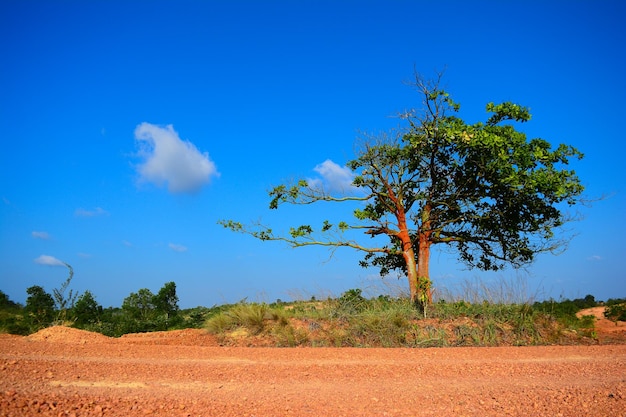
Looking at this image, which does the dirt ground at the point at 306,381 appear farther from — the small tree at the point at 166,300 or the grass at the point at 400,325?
the small tree at the point at 166,300

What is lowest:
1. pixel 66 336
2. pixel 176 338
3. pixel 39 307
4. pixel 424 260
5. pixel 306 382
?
pixel 306 382

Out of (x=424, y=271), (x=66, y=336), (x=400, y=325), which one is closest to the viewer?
(x=400, y=325)

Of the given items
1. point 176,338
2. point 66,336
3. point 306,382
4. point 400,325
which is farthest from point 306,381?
point 66,336

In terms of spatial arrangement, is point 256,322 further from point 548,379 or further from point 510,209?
point 510,209

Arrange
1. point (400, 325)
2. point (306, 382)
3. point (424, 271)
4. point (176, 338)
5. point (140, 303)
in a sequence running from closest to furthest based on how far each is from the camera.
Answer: point (306, 382) → point (400, 325) → point (176, 338) → point (424, 271) → point (140, 303)

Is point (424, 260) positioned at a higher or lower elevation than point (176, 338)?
higher

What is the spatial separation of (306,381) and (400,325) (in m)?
6.04

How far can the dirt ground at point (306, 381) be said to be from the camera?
222 inches

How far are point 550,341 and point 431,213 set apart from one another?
5756mm

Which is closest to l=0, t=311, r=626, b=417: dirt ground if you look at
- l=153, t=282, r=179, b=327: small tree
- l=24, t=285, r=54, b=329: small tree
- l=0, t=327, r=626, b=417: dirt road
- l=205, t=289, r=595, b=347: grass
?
l=0, t=327, r=626, b=417: dirt road

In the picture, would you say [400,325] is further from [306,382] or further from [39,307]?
[39,307]

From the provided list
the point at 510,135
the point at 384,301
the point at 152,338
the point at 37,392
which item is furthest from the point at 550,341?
the point at 37,392

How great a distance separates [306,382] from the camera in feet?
23.7

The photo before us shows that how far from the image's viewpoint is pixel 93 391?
6293mm
